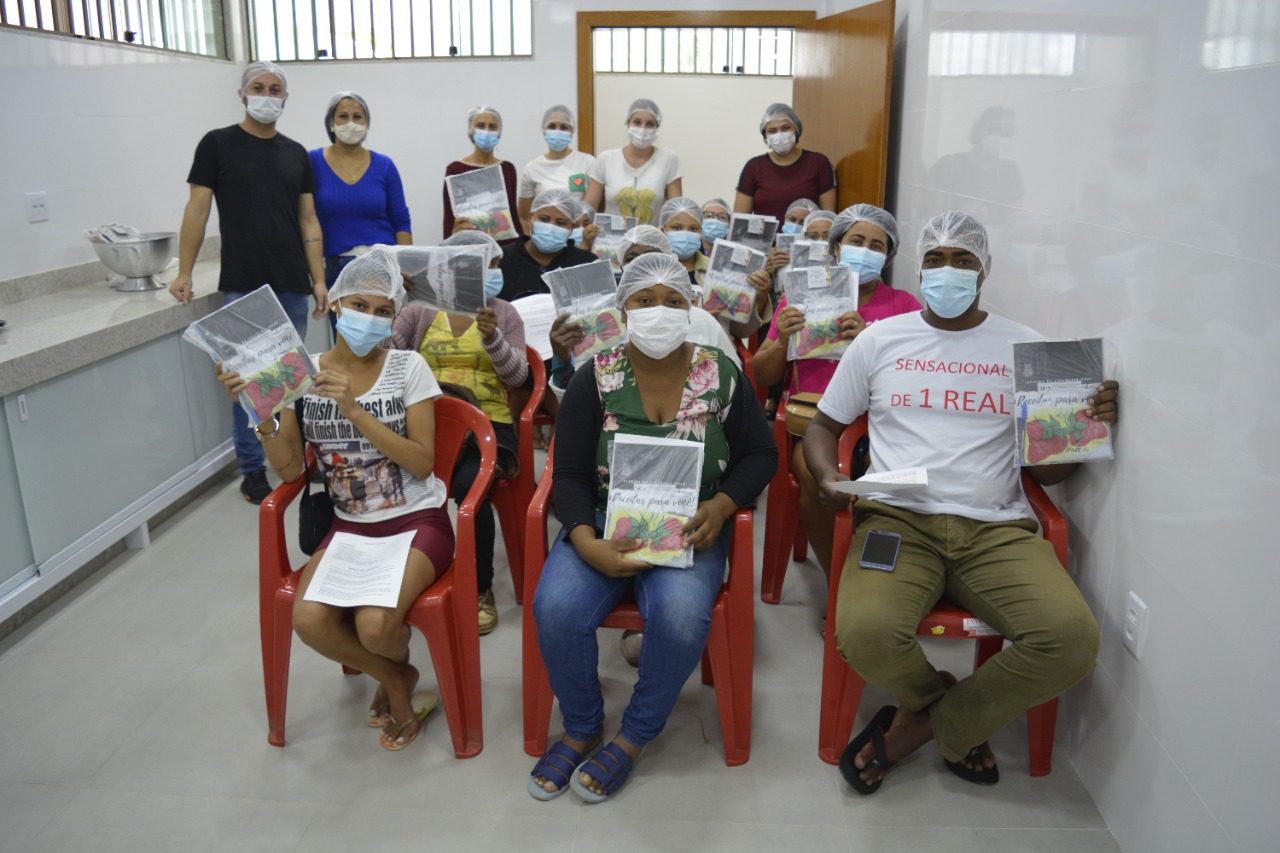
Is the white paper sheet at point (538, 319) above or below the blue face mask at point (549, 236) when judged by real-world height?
below

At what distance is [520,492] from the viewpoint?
3.25m

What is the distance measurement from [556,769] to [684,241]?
2.51m

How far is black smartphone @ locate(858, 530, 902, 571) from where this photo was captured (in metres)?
2.31

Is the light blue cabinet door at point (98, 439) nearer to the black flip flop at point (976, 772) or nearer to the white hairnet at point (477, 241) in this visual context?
the white hairnet at point (477, 241)

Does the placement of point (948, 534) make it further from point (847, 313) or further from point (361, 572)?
point (361, 572)

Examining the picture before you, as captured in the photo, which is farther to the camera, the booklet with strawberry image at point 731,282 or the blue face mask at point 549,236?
the blue face mask at point 549,236

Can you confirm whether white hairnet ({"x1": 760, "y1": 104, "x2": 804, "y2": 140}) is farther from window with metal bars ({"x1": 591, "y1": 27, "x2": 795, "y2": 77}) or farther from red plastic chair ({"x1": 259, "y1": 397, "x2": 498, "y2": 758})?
window with metal bars ({"x1": 591, "y1": 27, "x2": 795, "y2": 77})

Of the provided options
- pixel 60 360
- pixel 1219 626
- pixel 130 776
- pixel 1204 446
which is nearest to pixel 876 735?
pixel 1219 626

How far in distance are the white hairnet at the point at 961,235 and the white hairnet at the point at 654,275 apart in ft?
2.07

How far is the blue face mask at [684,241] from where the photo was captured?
4.20 meters

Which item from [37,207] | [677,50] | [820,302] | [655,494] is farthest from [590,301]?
[677,50]

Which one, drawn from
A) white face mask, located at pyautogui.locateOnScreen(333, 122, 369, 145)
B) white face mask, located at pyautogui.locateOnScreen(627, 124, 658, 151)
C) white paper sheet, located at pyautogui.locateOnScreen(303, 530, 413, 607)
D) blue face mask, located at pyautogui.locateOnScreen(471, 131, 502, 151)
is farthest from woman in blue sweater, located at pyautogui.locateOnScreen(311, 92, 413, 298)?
white paper sheet, located at pyautogui.locateOnScreen(303, 530, 413, 607)

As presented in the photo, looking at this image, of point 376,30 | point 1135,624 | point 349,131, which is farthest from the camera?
point 376,30

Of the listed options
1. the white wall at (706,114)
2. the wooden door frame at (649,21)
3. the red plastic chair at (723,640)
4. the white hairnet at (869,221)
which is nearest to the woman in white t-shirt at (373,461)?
the red plastic chair at (723,640)
